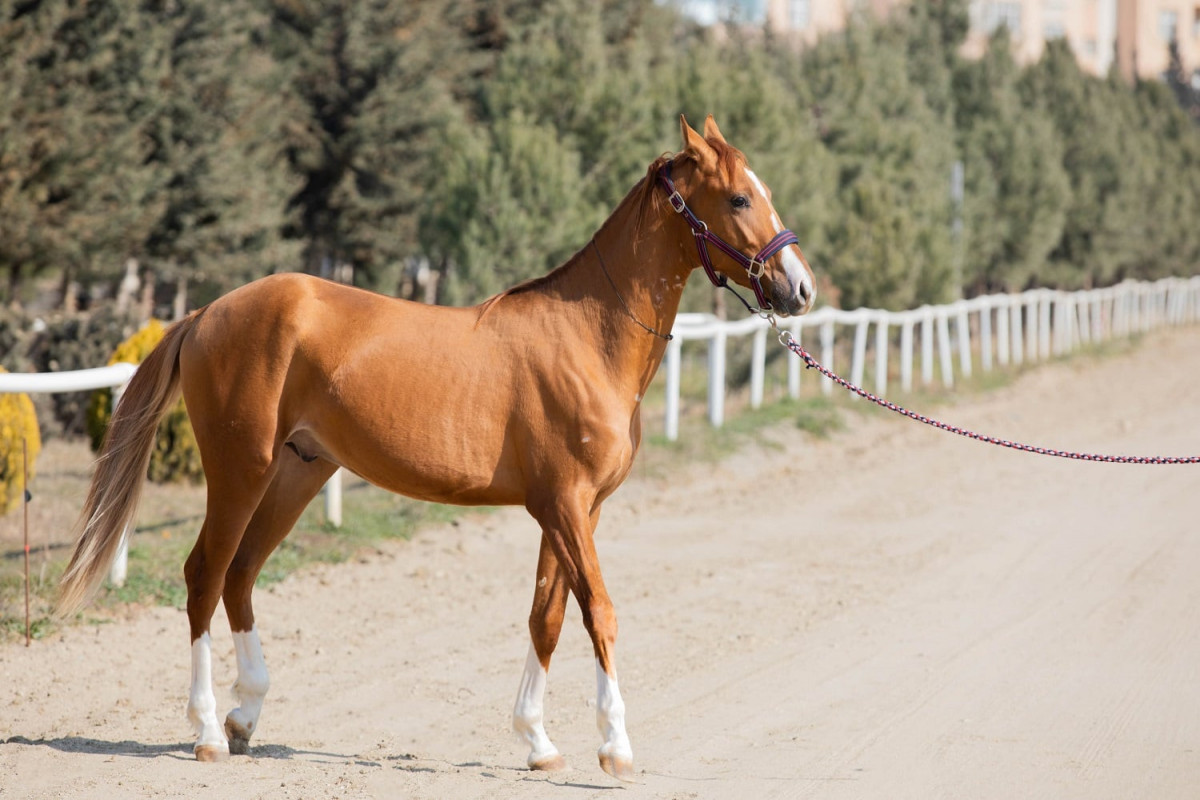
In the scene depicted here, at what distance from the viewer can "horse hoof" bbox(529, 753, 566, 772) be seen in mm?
4785

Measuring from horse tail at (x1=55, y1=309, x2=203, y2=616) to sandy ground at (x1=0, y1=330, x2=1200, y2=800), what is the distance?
0.65m

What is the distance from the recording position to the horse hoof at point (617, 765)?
4.53m

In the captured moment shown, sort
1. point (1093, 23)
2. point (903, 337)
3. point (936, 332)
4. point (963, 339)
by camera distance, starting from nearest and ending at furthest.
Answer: point (903, 337) → point (963, 339) → point (936, 332) → point (1093, 23)

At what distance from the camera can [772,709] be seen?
18.3 ft

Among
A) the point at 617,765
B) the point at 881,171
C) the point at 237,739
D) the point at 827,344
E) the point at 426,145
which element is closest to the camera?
the point at 617,765

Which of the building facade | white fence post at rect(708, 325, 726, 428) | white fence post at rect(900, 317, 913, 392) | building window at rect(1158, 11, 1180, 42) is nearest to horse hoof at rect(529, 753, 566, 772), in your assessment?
white fence post at rect(708, 325, 726, 428)

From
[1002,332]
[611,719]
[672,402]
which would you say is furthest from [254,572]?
[1002,332]

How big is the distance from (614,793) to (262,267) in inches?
545

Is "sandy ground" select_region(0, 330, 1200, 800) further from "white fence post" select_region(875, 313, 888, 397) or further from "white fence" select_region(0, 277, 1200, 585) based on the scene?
"white fence post" select_region(875, 313, 888, 397)

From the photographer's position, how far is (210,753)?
483 cm

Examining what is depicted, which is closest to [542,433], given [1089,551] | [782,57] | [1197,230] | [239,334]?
[239,334]

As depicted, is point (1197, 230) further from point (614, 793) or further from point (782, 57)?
point (614, 793)

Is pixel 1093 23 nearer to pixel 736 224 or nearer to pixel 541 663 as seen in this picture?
pixel 736 224

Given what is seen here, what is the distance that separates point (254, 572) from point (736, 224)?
231 cm
